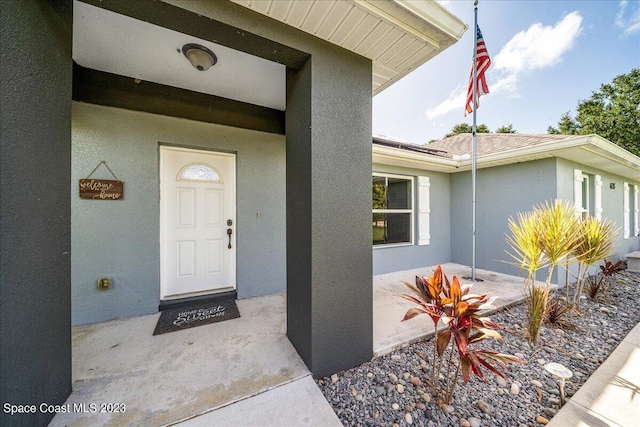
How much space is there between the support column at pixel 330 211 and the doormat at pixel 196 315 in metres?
1.22

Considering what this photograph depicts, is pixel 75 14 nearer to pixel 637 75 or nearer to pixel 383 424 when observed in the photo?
pixel 383 424

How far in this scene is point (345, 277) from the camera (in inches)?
76.2

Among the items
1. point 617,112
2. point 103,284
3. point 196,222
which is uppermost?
point 617,112

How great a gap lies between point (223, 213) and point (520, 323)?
14.4 feet

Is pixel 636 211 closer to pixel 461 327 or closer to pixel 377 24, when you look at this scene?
pixel 461 327

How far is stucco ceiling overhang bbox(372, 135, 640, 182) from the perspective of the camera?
354cm

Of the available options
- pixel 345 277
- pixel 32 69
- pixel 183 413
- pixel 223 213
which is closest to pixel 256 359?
pixel 183 413

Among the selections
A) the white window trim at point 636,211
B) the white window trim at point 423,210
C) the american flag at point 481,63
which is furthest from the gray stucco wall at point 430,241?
the white window trim at point 636,211

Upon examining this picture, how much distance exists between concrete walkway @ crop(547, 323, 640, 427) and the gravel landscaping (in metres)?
0.08

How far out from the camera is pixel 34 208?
1279 millimetres

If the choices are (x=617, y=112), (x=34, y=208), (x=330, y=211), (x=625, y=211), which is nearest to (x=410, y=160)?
(x=330, y=211)

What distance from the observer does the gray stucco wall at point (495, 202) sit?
4.24 metres

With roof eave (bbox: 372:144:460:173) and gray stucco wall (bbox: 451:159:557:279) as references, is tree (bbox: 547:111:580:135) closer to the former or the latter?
gray stucco wall (bbox: 451:159:557:279)

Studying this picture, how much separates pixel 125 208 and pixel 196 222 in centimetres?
81
